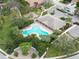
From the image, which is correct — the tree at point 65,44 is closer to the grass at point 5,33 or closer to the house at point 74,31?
the house at point 74,31

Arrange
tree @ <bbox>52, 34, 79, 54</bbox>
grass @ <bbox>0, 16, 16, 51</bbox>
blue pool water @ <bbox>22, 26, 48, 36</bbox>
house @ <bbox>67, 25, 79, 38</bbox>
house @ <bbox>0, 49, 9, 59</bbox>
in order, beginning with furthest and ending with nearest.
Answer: blue pool water @ <bbox>22, 26, 48, 36</bbox>, house @ <bbox>67, 25, 79, 38</bbox>, grass @ <bbox>0, 16, 16, 51</bbox>, tree @ <bbox>52, 34, 79, 54</bbox>, house @ <bbox>0, 49, 9, 59</bbox>

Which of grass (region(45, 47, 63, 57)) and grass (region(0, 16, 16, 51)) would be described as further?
grass (region(0, 16, 16, 51))

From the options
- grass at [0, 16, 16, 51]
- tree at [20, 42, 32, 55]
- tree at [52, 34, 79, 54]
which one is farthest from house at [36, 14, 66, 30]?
tree at [20, 42, 32, 55]

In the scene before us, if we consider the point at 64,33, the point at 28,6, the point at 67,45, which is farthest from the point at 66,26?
the point at 28,6

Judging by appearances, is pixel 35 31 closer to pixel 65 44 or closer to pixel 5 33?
pixel 5 33

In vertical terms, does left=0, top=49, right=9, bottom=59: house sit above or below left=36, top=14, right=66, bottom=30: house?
below

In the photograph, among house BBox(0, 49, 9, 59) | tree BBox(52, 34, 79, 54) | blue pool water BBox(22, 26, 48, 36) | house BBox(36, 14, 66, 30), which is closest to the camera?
house BBox(0, 49, 9, 59)

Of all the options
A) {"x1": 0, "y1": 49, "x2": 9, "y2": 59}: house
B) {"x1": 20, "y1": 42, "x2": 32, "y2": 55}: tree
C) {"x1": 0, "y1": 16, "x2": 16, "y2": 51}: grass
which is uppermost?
{"x1": 20, "y1": 42, "x2": 32, "y2": 55}: tree

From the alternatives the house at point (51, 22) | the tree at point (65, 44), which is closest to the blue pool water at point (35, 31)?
the house at point (51, 22)

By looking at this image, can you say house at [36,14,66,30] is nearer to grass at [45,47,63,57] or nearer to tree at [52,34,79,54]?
tree at [52,34,79,54]
